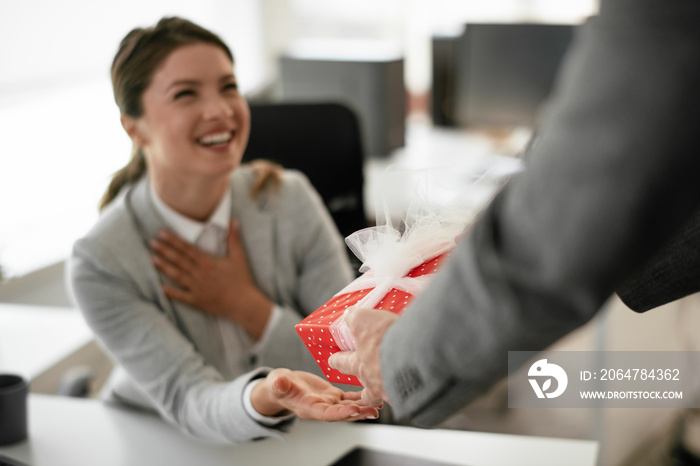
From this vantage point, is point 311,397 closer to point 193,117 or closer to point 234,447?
point 234,447

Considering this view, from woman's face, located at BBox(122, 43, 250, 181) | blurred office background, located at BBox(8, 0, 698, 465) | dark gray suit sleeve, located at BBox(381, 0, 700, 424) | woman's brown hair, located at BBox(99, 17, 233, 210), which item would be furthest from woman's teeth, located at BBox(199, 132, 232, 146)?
dark gray suit sleeve, located at BBox(381, 0, 700, 424)

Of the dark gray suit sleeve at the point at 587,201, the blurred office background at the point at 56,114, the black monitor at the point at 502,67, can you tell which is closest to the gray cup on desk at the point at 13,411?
the blurred office background at the point at 56,114

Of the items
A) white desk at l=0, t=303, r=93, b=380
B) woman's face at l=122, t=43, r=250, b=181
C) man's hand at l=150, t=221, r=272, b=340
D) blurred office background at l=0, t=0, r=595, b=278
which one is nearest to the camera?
woman's face at l=122, t=43, r=250, b=181

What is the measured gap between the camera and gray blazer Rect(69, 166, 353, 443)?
3.15 feet

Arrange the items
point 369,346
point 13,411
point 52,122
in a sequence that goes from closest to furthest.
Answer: point 369,346 → point 13,411 → point 52,122

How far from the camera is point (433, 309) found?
0.54m

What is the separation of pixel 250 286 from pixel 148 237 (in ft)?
0.63

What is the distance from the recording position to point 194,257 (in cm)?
114

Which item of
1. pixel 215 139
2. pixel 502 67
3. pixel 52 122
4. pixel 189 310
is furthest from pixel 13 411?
pixel 502 67

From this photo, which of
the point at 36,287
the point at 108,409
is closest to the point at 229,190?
the point at 108,409

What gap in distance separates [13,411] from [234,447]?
1.29 feet

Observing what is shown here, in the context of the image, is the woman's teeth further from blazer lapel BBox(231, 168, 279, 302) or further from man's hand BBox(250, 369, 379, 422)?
man's hand BBox(250, 369, 379, 422)

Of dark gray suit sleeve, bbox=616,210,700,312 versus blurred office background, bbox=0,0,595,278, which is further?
blurred office background, bbox=0,0,595,278

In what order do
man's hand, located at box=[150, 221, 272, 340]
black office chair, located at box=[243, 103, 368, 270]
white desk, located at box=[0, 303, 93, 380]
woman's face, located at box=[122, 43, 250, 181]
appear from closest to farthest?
woman's face, located at box=[122, 43, 250, 181], man's hand, located at box=[150, 221, 272, 340], white desk, located at box=[0, 303, 93, 380], black office chair, located at box=[243, 103, 368, 270]
